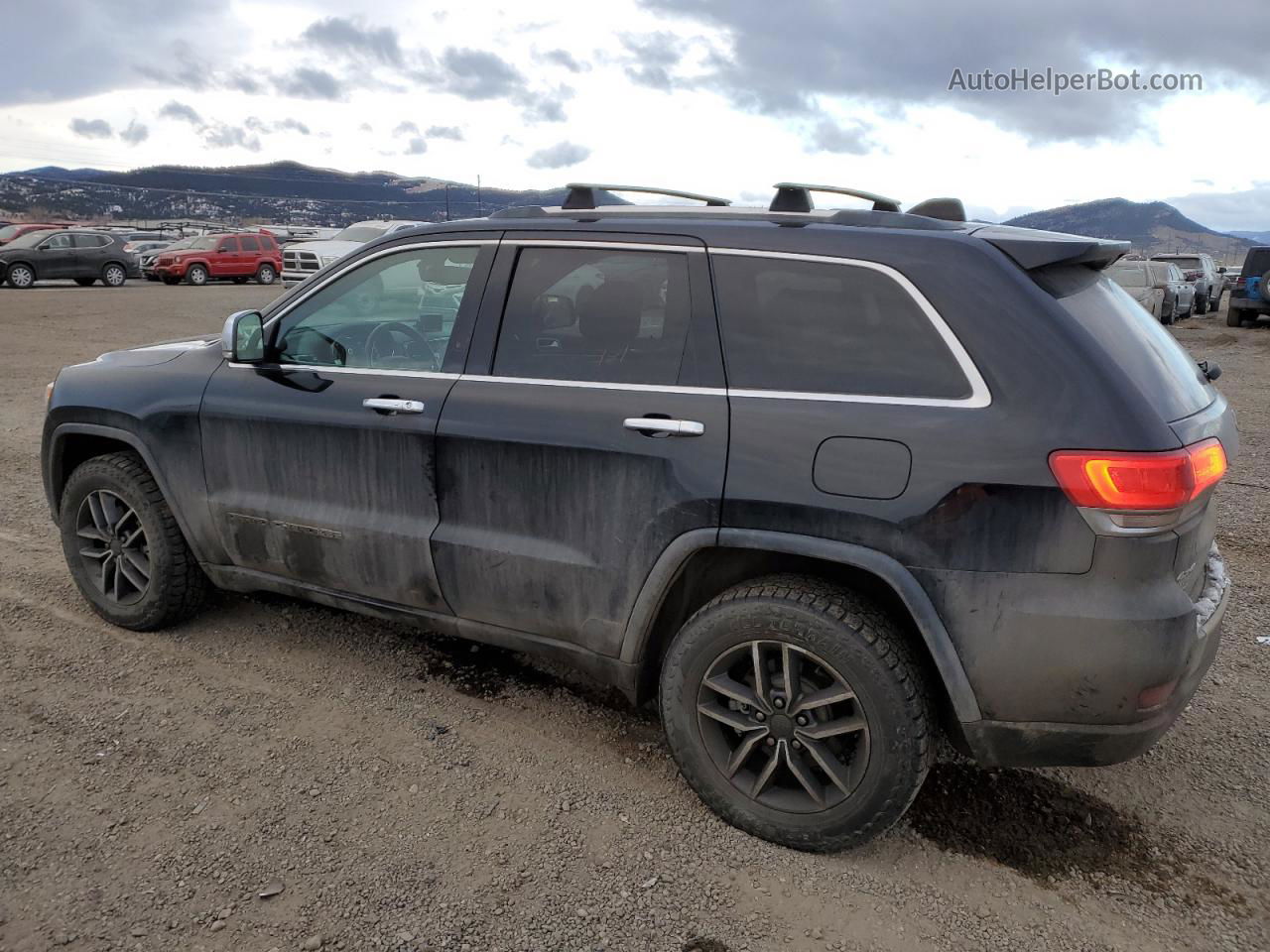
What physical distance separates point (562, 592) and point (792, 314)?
1.15 m

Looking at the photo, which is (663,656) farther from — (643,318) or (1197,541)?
(1197,541)

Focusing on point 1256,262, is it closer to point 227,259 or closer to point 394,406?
point 394,406

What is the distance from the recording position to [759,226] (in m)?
2.90

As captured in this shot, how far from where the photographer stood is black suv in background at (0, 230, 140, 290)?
25.5 m

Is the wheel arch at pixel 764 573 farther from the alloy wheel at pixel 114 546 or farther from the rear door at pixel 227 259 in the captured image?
the rear door at pixel 227 259

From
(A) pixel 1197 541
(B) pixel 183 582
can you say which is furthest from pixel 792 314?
(B) pixel 183 582

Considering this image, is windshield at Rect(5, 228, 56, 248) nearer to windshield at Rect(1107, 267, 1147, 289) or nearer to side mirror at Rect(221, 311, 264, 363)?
side mirror at Rect(221, 311, 264, 363)

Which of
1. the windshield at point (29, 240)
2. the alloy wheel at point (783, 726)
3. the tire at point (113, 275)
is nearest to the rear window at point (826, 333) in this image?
the alloy wheel at point (783, 726)

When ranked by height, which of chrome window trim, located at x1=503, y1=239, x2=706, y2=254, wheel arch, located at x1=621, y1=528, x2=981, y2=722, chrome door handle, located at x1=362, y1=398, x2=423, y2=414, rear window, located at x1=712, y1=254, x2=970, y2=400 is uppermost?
chrome window trim, located at x1=503, y1=239, x2=706, y2=254

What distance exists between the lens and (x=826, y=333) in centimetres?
272

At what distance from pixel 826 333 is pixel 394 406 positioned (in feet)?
5.00

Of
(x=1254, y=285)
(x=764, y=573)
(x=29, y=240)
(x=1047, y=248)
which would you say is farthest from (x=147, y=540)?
(x=29, y=240)

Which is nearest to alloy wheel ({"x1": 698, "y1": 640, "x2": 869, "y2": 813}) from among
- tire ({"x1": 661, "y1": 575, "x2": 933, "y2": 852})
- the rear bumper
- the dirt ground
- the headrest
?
tire ({"x1": 661, "y1": 575, "x2": 933, "y2": 852})

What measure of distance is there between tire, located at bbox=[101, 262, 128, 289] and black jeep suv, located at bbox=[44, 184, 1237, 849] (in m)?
27.7
